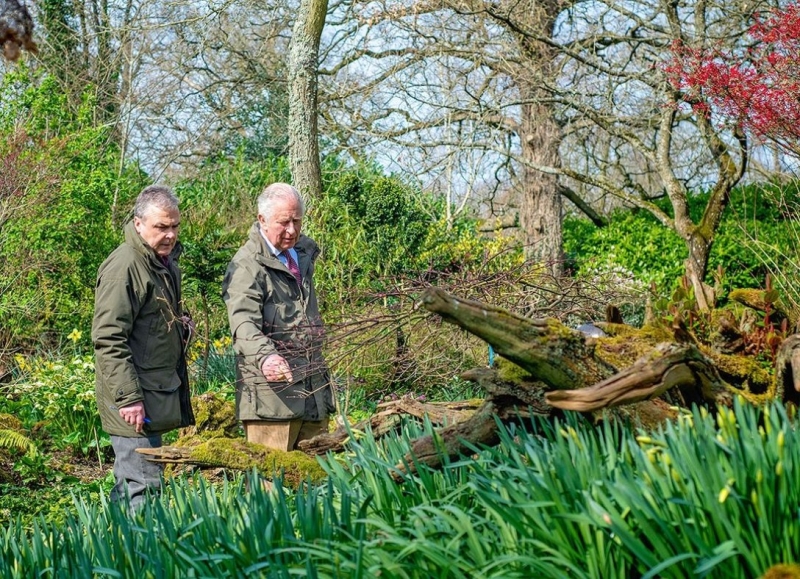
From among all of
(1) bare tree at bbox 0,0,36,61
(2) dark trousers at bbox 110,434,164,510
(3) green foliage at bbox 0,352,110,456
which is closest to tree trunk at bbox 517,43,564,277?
(3) green foliage at bbox 0,352,110,456

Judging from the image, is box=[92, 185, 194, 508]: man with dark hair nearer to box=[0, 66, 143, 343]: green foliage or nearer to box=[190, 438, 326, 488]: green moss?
box=[190, 438, 326, 488]: green moss

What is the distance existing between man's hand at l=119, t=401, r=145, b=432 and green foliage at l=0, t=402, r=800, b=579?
3.71 feet

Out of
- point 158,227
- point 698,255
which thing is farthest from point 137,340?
point 698,255

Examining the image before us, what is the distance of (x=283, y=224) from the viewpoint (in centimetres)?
486

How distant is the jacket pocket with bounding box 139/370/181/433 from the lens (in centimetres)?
468

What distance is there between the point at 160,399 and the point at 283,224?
102cm

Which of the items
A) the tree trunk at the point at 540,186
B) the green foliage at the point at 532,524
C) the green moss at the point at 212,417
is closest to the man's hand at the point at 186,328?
the green foliage at the point at 532,524

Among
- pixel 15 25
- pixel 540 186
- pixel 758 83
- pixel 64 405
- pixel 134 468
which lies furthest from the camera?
pixel 540 186

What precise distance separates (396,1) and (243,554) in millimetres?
9711

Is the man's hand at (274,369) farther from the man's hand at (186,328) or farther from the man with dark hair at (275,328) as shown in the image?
the man's hand at (186,328)

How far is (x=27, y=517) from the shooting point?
5.99 meters

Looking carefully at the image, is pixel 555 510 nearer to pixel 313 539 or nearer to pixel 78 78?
pixel 313 539

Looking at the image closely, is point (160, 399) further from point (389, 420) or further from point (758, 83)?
point (758, 83)

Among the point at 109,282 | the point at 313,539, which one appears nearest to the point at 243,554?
the point at 313,539
